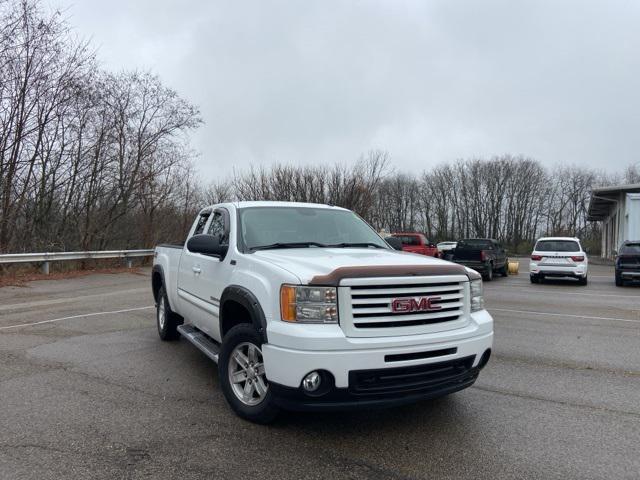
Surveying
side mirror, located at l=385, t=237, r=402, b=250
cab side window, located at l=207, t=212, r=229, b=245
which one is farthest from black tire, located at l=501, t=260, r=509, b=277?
cab side window, located at l=207, t=212, r=229, b=245

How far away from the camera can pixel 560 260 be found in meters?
17.2

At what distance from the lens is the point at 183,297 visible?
583cm

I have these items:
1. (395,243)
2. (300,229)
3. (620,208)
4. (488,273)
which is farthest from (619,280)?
(620,208)

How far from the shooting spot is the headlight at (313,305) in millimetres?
3377

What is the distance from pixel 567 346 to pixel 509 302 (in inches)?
209

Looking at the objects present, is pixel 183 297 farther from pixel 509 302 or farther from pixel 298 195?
pixel 298 195

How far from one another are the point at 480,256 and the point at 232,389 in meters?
15.6

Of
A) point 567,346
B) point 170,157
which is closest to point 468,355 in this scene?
point 567,346

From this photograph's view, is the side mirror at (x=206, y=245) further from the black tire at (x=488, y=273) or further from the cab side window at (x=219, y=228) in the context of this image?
the black tire at (x=488, y=273)

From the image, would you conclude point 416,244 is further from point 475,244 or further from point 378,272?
point 378,272

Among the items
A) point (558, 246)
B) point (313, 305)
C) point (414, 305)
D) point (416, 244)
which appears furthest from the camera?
point (416, 244)

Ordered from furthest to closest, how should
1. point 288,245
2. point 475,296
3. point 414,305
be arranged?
point 288,245 < point 475,296 < point 414,305

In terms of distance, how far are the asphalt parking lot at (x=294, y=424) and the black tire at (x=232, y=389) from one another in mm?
107

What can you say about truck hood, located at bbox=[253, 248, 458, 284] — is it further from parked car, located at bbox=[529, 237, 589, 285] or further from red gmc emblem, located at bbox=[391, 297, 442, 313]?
parked car, located at bbox=[529, 237, 589, 285]
